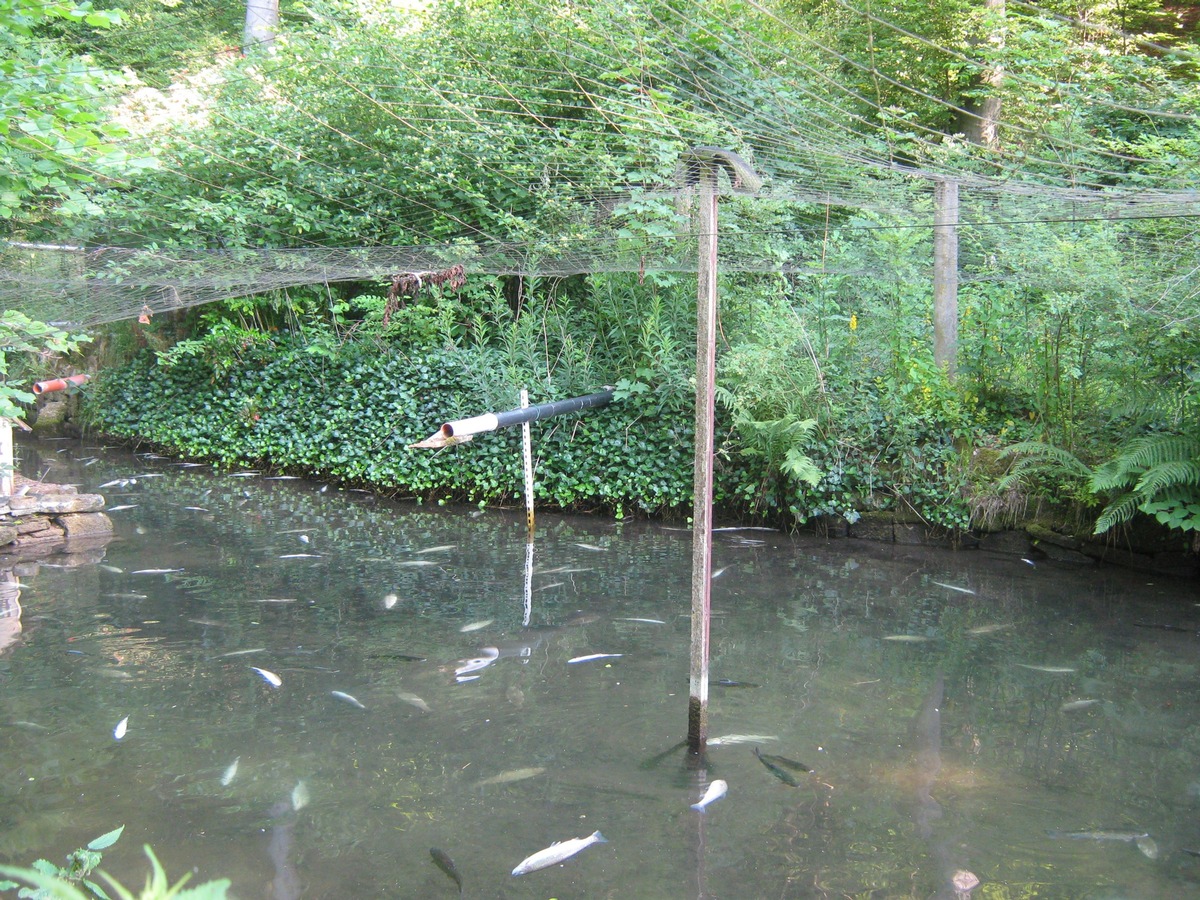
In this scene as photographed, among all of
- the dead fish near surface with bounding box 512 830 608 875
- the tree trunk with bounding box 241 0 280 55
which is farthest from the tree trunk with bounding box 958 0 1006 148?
the tree trunk with bounding box 241 0 280 55

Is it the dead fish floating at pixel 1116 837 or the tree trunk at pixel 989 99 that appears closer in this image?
the dead fish floating at pixel 1116 837

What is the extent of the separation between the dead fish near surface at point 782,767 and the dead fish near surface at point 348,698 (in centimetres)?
197

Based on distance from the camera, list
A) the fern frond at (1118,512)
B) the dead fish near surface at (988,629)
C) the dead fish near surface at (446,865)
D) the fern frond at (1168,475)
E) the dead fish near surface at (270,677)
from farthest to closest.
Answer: the fern frond at (1118,512) < the fern frond at (1168,475) < the dead fish near surface at (988,629) < the dead fish near surface at (270,677) < the dead fish near surface at (446,865)

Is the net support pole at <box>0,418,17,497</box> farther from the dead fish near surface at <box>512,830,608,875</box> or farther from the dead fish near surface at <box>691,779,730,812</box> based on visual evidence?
the dead fish near surface at <box>691,779,730,812</box>

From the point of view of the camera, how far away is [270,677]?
4863 mm

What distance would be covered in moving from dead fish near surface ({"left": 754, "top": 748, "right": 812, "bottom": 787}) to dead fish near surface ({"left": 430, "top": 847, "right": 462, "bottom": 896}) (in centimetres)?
142

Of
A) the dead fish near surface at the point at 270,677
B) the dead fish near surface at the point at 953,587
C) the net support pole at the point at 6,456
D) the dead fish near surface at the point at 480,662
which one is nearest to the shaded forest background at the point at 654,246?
the dead fish near surface at the point at 953,587

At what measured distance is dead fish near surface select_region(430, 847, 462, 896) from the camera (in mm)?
3078

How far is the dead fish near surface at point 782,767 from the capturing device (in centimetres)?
379

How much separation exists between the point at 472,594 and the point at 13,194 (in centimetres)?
364

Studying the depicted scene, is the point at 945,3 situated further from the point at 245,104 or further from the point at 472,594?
the point at 472,594

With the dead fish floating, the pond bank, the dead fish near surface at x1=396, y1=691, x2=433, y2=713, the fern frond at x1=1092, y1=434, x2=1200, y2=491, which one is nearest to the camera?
the dead fish floating

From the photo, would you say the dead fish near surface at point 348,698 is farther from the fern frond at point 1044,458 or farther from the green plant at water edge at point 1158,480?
the fern frond at point 1044,458

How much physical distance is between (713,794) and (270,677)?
100 inches
